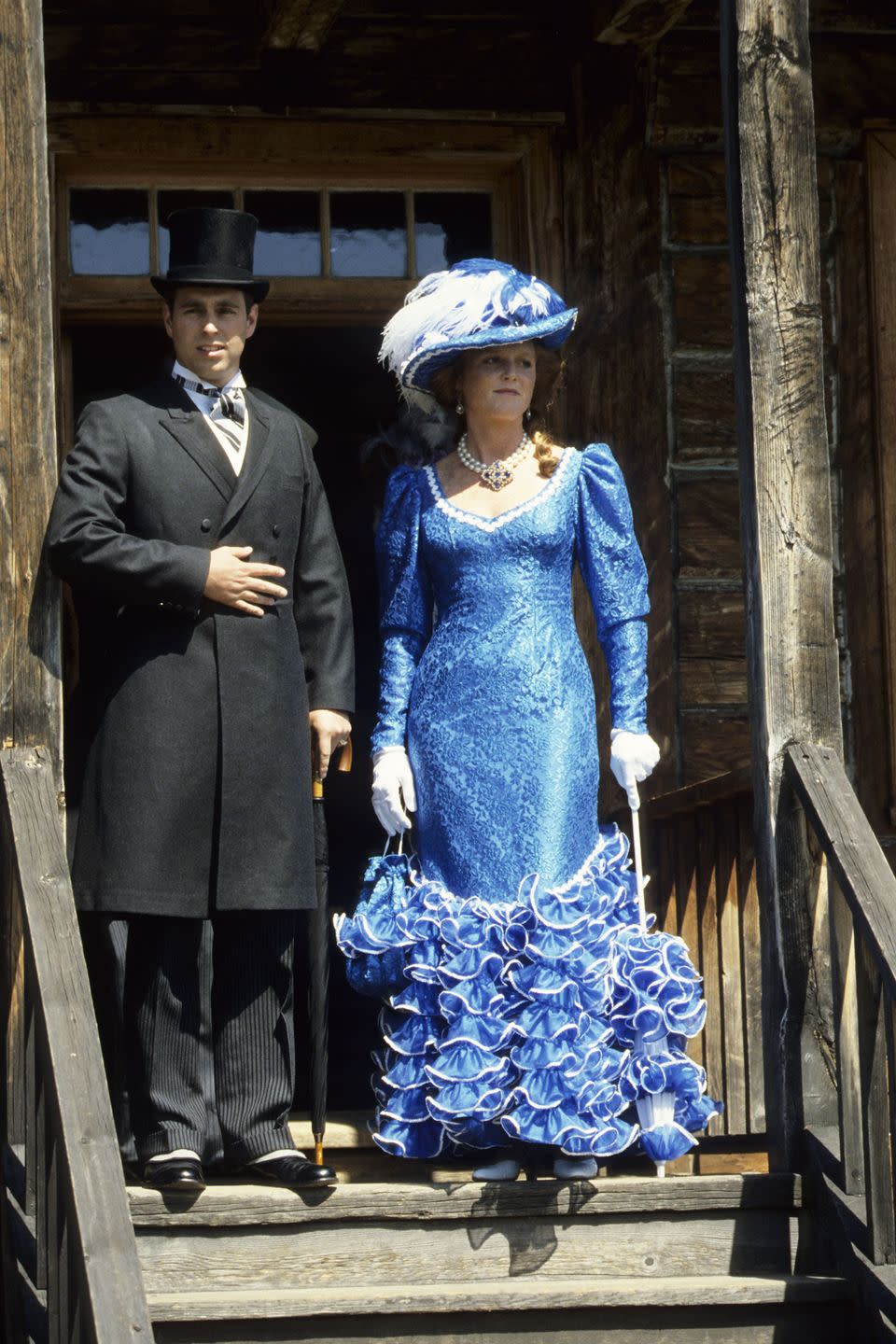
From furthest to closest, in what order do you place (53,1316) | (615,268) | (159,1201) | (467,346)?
(615,268)
(467,346)
(159,1201)
(53,1316)

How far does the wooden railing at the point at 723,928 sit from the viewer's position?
19.8ft

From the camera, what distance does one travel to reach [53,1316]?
414cm

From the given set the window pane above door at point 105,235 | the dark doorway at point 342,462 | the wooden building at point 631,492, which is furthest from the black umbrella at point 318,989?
the window pane above door at point 105,235

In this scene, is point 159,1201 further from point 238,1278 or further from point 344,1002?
point 344,1002

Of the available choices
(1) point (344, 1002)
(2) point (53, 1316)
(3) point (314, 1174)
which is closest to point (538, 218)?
(1) point (344, 1002)

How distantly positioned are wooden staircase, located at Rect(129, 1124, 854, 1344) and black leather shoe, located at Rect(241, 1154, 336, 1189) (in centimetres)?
3

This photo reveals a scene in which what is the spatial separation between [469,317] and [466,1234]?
215cm

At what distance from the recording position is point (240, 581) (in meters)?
5.00

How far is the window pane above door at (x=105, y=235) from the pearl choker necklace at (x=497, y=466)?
2.01m

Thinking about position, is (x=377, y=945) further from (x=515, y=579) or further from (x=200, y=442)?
(x=200, y=442)

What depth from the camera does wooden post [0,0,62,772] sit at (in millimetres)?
4883

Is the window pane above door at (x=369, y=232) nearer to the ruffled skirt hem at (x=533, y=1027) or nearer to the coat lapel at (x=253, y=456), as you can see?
the coat lapel at (x=253, y=456)

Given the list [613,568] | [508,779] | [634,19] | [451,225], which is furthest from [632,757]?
[451,225]

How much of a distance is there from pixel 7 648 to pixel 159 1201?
1240mm
